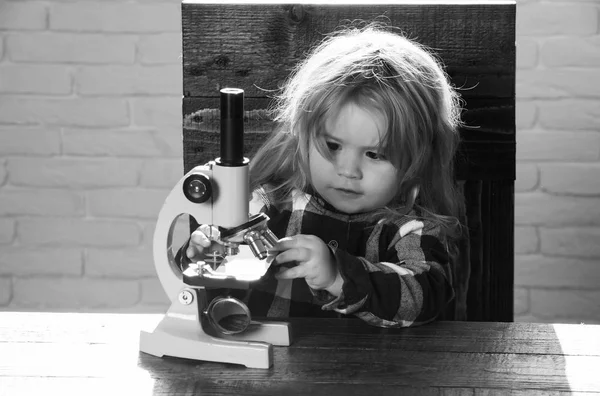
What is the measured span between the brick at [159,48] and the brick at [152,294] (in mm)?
577

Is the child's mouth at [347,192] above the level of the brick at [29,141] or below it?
below

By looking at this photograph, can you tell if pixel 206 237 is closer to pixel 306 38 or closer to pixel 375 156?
pixel 375 156

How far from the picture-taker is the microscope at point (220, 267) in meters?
1.15

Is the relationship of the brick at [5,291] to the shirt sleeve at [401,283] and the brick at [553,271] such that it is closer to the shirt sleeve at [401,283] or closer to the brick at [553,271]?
the brick at [553,271]

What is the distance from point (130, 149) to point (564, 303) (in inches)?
45.8

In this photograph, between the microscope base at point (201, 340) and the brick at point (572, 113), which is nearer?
the microscope base at point (201, 340)

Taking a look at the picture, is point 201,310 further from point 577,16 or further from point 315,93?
point 577,16

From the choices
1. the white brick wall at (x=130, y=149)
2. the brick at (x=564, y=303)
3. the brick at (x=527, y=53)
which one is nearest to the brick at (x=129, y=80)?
the white brick wall at (x=130, y=149)

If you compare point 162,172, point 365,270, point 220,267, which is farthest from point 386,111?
point 162,172

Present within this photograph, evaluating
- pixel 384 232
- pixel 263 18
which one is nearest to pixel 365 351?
pixel 384 232

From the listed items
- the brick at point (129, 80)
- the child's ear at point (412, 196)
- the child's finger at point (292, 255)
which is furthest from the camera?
the brick at point (129, 80)

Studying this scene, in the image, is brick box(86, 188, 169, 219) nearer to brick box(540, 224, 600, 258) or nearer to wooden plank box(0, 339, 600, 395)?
brick box(540, 224, 600, 258)

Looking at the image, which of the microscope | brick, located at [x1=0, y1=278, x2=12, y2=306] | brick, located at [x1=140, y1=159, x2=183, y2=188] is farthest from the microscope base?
brick, located at [x1=0, y1=278, x2=12, y2=306]

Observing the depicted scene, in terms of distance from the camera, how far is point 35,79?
8.28ft
